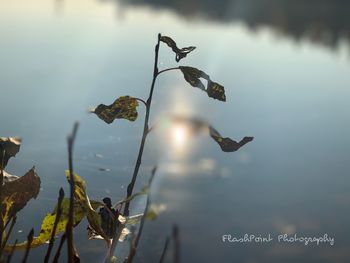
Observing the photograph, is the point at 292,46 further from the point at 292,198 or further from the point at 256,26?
the point at 292,198

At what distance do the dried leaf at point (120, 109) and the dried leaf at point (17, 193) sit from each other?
16 centimetres

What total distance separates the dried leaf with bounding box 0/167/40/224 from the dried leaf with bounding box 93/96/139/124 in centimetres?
16

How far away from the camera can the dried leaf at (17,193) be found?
3.16ft

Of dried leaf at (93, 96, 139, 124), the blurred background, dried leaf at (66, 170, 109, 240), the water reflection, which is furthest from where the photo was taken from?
the water reflection

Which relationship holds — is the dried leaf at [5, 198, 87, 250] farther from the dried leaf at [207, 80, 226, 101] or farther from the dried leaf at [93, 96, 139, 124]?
the dried leaf at [207, 80, 226, 101]

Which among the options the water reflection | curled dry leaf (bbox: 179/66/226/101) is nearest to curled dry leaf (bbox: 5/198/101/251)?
curled dry leaf (bbox: 179/66/226/101)

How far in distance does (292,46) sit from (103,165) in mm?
9770

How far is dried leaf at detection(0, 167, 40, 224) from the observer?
3.16 ft

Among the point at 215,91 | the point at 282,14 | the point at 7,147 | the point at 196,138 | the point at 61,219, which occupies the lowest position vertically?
the point at 196,138

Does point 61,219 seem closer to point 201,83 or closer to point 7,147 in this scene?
point 7,147

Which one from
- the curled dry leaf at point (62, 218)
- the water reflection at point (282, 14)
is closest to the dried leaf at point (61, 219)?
the curled dry leaf at point (62, 218)

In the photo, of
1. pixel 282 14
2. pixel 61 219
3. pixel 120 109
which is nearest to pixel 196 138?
pixel 120 109

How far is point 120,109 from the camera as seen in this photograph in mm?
1053

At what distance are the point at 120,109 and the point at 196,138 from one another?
2.92 metres
